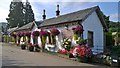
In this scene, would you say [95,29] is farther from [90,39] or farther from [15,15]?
[15,15]

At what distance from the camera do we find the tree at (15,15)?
235ft

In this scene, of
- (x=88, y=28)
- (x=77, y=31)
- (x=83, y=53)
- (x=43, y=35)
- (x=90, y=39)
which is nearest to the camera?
(x=83, y=53)

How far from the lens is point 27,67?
13.3 m

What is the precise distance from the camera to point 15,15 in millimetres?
72188

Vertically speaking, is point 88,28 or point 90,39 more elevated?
point 88,28

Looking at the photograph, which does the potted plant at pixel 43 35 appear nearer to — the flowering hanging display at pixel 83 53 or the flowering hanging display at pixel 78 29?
the flowering hanging display at pixel 78 29

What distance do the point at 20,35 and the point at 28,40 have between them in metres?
2.88

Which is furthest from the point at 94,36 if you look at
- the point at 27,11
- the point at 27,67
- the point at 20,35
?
the point at 27,11

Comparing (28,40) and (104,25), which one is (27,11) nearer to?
(28,40)

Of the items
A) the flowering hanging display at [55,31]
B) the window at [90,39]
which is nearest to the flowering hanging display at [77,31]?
the window at [90,39]

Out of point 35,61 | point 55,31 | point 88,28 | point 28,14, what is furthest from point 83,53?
point 28,14

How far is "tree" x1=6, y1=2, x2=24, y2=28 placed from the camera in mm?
71625

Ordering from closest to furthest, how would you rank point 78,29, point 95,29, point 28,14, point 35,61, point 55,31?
point 35,61 → point 78,29 → point 95,29 → point 55,31 → point 28,14

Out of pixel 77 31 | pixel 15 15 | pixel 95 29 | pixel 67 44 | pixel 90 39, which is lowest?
pixel 67 44
